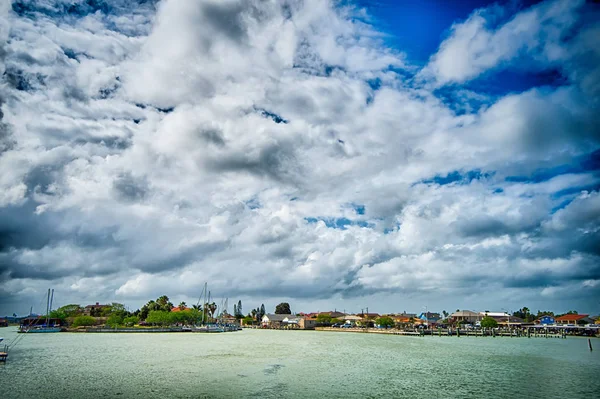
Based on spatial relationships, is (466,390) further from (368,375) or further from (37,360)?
(37,360)

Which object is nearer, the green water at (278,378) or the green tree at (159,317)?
the green water at (278,378)

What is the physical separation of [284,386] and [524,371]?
31.1 m

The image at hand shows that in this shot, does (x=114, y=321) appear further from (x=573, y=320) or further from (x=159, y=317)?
(x=573, y=320)

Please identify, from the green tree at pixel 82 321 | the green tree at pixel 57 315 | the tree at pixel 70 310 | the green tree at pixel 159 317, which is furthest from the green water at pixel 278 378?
the tree at pixel 70 310

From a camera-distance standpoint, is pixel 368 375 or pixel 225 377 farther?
pixel 368 375

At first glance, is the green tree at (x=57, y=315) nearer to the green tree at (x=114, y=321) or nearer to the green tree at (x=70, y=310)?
the green tree at (x=70, y=310)

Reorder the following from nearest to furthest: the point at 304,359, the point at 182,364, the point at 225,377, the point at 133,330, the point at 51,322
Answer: the point at 225,377 < the point at 182,364 < the point at 304,359 < the point at 133,330 < the point at 51,322

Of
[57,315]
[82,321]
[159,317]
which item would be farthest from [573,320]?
[57,315]

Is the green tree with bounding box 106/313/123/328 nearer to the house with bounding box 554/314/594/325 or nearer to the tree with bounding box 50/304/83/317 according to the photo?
the tree with bounding box 50/304/83/317

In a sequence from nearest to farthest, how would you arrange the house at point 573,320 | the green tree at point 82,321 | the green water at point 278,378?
the green water at point 278,378
the green tree at point 82,321
the house at point 573,320

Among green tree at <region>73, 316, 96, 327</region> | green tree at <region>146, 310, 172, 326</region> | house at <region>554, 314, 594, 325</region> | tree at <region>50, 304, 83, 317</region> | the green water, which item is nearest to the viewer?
the green water

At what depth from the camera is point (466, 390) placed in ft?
115

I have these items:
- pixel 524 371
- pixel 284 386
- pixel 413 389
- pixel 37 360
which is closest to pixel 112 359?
pixel 37 360

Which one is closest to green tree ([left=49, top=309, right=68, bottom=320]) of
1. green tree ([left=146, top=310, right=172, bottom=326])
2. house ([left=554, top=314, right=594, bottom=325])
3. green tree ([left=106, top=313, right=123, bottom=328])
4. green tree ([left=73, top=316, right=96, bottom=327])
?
green tree ([left=73, top=316, right=96, bottom=327])
